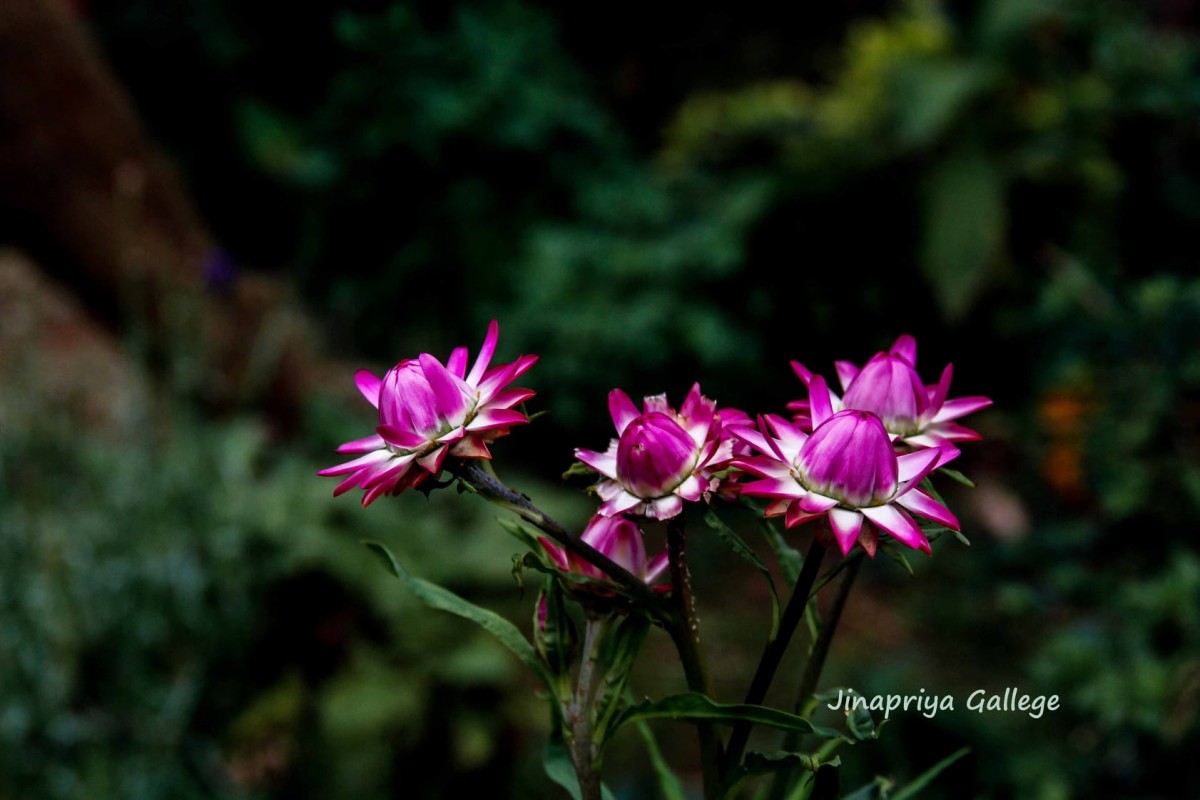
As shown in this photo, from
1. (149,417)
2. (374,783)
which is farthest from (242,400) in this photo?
(374,783)

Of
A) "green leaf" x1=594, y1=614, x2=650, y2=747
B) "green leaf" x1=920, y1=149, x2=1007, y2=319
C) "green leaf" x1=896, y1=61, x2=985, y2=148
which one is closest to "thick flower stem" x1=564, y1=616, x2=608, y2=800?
"green leaf" x1=594, y1=614, x2=650, y2=747

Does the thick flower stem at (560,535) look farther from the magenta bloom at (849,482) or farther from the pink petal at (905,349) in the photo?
the pink petal at (905,349)

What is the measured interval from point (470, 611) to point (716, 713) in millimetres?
A: 148

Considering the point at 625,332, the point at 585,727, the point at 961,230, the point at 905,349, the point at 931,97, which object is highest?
the point at 931,97

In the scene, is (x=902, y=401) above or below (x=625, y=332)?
below

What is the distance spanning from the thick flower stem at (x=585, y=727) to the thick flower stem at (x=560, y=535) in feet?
0.15

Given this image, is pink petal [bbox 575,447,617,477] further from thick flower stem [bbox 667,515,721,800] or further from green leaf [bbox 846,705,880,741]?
green leaf [bbox 846,705,880,741]

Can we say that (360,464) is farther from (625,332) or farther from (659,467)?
(625,332)

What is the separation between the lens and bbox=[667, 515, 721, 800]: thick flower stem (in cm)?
48

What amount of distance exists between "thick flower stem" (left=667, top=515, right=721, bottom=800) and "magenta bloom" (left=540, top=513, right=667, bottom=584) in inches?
1.2

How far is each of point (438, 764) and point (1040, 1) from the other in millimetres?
2749

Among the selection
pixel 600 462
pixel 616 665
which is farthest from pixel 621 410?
pixel 616 665

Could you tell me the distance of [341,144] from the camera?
367 cm

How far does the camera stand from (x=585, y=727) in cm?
51
